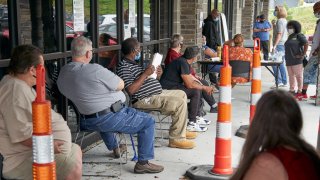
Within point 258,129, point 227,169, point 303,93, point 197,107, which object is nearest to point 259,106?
point 258,129

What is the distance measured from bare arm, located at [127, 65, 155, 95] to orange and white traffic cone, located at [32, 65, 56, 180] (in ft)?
8.67

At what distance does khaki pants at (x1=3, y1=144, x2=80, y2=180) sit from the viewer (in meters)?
3.03

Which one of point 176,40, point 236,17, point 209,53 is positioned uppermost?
point 236,17

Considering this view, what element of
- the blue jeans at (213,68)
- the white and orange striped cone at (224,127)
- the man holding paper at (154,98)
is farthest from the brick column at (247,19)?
the white and orange striped cone at (224,127)

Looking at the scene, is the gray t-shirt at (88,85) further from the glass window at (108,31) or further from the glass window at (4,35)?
the glass window at (108,31)

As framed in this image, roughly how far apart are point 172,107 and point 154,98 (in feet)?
0.77

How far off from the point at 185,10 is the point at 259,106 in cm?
779

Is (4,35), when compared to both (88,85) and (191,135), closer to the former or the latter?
(88,85)

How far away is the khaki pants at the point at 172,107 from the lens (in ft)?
17.7

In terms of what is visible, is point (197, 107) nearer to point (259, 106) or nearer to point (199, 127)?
point (199, 127)

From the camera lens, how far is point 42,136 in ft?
7.05

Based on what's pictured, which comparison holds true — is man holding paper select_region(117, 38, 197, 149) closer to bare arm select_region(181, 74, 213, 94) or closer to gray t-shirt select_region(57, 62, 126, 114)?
bare arm select_region(181, 74, 213, 94)

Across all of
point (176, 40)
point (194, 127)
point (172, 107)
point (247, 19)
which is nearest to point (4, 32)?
point (172, 107)

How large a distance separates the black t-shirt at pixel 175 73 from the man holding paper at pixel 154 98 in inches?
20.5
